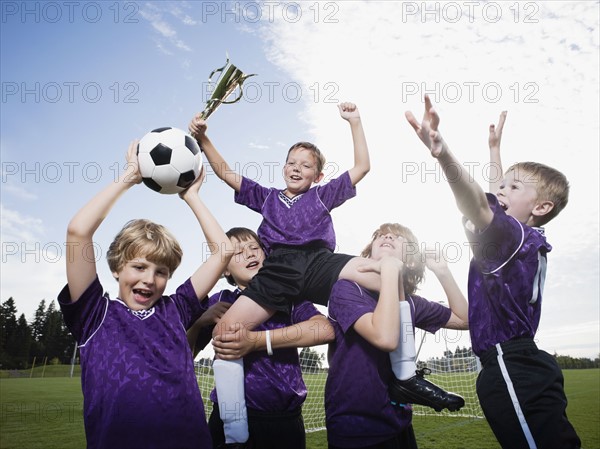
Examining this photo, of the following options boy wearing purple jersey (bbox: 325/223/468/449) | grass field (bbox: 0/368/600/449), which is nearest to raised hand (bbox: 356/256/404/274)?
boy wearing purple jersey (bbox: 325/223/468/449)

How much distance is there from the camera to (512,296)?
117 inches

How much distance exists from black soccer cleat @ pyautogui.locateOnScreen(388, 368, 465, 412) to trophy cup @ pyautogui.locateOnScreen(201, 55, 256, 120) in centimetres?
284

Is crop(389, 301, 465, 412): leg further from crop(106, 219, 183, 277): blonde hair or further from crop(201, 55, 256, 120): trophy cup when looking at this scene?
crop(201, 55, 256, 120): trophy cup

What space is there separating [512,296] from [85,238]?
255cm

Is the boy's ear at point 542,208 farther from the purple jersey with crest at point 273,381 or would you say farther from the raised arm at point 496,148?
the purple jersey with crest at point 273,381

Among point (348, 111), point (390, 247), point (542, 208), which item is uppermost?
point (348, 111)

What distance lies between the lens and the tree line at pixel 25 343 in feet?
192

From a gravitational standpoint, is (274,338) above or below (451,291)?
below

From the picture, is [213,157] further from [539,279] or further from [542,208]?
[539,279]

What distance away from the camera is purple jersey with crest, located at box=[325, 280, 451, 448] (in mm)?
2885

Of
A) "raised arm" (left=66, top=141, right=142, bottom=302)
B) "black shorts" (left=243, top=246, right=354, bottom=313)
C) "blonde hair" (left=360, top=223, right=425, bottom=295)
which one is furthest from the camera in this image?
"blonde hair" (left=360, top=223, right=425, bottom=295)

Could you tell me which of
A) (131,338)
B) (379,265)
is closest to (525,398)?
(379,265)

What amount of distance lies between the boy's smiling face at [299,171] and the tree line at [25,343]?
208 ft

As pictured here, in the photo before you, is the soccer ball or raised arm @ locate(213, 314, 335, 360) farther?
the soccer ball
